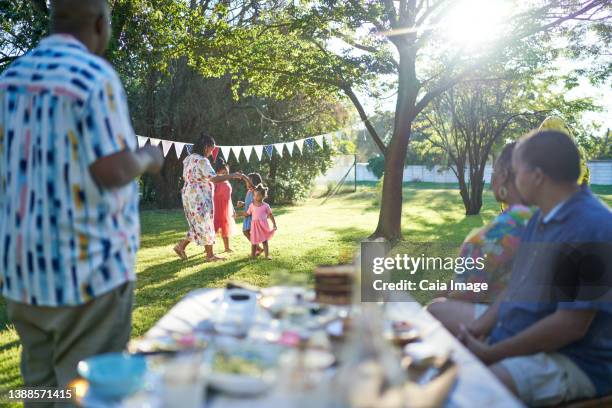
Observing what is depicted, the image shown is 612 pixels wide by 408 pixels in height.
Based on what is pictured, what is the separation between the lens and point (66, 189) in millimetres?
1785

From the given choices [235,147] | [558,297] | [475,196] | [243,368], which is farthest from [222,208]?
[475,196]

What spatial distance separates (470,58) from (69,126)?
30.9ft

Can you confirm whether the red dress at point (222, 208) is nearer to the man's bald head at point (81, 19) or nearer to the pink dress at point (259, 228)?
the pink dress at point (259, 228)

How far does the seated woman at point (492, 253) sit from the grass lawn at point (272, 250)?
97 cm

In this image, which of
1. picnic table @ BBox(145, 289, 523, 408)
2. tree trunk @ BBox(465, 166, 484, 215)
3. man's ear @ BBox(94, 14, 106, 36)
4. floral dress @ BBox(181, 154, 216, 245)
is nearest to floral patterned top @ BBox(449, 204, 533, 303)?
picnic table @ BBox(145, 289, 523, 408)

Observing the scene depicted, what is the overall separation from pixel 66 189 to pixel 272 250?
302 inches

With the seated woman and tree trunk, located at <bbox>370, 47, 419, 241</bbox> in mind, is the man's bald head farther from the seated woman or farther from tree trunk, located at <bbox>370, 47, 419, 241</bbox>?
tree trunk, located at <bbox>370, 47, 419, 241</bbox>

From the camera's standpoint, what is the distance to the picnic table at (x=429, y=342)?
1.47 metres

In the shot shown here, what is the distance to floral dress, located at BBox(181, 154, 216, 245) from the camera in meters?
7.75

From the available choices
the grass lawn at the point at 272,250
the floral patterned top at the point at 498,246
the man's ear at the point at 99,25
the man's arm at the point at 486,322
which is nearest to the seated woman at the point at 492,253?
the floral patterned top at the point at 498,246

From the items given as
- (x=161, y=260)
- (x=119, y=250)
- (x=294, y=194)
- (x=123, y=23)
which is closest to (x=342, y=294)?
(x=119, y=250)

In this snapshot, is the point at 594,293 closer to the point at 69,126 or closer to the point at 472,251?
the point at 472,251

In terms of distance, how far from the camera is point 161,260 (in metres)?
8.38

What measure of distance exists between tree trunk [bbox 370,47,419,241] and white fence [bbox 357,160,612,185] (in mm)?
25469
